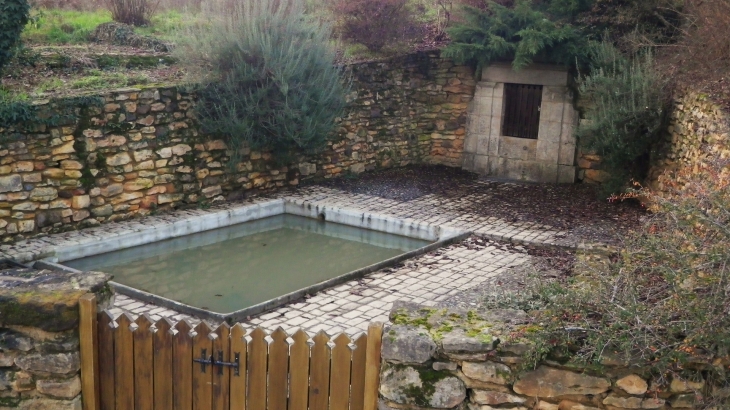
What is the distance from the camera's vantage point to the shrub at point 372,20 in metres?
A: 12.9

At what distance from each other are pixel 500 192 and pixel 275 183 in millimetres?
3664

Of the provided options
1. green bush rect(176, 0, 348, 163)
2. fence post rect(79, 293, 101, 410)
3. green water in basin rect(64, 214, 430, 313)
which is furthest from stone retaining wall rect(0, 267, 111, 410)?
green bush rect(176, 0, 348, 163)

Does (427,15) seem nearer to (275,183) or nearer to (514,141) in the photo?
(514,141)

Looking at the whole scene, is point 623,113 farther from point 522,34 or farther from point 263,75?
point 263,75

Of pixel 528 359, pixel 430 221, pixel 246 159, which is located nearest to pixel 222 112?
pixel 246 159

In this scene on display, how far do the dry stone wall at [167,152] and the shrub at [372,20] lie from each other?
515mm

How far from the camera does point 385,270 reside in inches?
314

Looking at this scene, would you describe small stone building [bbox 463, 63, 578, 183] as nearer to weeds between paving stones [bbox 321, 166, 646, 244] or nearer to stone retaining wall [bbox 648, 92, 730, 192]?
weeds between paving stones [bbox 321, 166, 646, 244]

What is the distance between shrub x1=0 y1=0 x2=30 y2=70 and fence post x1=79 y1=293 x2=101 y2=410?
19.2 ft

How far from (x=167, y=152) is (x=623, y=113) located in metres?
6.36

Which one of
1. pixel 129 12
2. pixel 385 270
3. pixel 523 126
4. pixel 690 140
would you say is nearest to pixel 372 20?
pixel 523 126

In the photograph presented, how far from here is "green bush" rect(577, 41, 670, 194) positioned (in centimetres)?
1037

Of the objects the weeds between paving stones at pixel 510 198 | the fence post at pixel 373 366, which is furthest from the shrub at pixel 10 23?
the fence post at pixel 373 366

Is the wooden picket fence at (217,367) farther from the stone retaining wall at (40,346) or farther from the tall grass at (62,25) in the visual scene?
the tall grass at (62,25)
